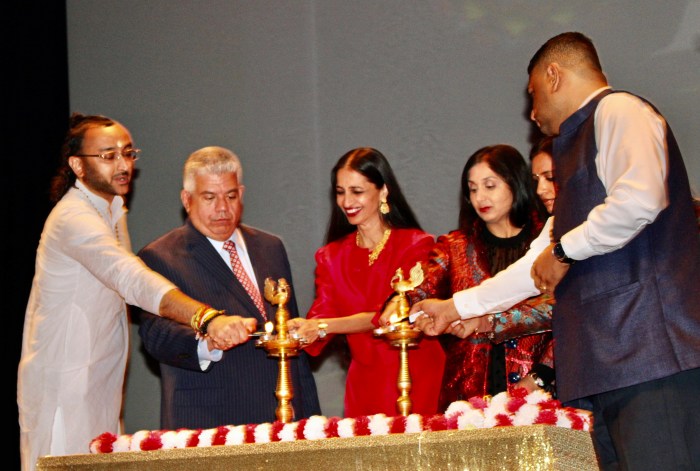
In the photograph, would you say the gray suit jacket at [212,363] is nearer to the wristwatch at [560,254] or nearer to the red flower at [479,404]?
the red flower at [479,404]

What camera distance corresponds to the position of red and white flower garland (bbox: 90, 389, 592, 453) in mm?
2434

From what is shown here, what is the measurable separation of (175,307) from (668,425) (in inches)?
62.8

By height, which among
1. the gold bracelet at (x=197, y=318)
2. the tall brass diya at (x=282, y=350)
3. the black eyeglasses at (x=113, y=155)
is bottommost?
the tall brass diya at (x=282, y=350)

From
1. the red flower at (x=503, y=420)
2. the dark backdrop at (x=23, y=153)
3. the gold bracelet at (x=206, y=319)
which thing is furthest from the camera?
the dark backdrop at (x=23, y=153)

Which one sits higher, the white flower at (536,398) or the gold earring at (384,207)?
the gold earring at (384,207)

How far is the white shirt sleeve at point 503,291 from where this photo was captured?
321 cm

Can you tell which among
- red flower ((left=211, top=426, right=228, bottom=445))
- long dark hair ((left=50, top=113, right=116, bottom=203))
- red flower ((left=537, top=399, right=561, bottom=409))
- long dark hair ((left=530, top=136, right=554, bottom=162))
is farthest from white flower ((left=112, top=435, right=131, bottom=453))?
long dark hair ((left=530, top=136, right=554, bottom=162))

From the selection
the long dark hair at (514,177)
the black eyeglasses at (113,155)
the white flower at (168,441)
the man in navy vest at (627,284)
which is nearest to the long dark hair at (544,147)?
the long dark hair at (514,177)

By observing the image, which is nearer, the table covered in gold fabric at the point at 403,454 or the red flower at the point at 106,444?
the table covered in gold fabric at the point at 403,454

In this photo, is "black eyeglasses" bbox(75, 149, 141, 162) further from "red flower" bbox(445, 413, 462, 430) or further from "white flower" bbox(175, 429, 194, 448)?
"red flower" bbox(445, 413, 462, 430)

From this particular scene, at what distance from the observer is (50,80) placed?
541cm

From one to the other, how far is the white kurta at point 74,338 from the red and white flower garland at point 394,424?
903 mm

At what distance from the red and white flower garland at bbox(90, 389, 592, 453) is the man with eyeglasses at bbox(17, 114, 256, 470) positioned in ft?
2.51

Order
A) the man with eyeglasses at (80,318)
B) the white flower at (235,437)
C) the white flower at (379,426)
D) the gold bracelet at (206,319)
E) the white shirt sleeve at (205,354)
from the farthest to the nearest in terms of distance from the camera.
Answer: the man with eyeglasses at (80,318), the white shirt sleeve at (205,354), the gold bracelet at (206,319), the white flower at (235,437), the white flower at (379,426)
